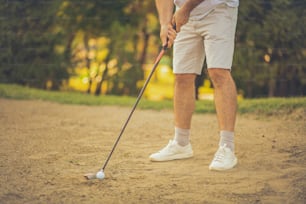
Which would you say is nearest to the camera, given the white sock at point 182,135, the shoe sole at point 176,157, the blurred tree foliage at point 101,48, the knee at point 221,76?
the knee at point 221,76

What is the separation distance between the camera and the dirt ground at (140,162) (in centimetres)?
277

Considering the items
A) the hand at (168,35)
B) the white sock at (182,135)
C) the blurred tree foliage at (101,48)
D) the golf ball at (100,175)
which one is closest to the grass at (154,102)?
the blurred tree foliage at (101,48)

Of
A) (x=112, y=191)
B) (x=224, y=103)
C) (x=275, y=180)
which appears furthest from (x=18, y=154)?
(x=275, y=180)

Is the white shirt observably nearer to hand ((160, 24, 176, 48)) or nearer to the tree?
hand ((160, 24, 176, 48))

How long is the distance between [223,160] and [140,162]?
1.69 ft

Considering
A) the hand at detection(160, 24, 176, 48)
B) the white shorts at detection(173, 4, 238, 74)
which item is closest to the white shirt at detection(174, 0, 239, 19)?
the white shorts at detection(173, 4, 238, 74)

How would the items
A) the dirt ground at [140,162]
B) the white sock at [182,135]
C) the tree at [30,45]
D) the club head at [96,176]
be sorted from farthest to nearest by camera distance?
the tree at [30,45] < the white sock at [182,135] < the club head at [96,176] < the dirt ground at [140,162]

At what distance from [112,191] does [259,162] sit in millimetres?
1055

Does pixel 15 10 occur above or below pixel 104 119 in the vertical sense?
above

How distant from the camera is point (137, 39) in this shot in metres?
8.12

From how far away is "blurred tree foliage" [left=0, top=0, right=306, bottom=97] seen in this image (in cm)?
696

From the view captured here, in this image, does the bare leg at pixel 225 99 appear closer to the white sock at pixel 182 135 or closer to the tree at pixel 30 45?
the white sock at pixel 182 135

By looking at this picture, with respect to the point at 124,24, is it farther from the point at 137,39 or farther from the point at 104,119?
the point at 104,119

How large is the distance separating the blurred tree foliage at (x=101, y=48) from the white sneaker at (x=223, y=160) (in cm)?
369
